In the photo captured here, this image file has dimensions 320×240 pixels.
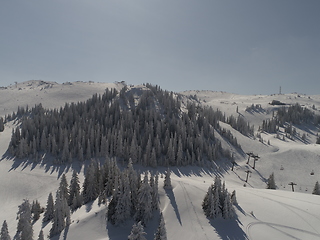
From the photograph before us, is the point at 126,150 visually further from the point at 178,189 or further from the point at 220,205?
the point at 220,205

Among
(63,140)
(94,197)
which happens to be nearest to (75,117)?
(63,140)

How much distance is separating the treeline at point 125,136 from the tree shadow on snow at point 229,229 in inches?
1931

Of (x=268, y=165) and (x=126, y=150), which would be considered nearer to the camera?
(x=126, y=150)

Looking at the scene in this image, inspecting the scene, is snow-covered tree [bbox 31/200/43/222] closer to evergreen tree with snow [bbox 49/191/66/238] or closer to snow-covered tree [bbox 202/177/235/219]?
evergreen tree with snow [bbox 49/191/66/238]

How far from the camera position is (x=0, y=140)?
95.8m

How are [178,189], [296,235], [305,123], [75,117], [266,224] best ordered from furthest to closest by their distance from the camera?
1. [305,123]
2. [75,117]
3. [178,189]
4. [266,224]
5. [296,235]

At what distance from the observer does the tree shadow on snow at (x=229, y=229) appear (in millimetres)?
31172

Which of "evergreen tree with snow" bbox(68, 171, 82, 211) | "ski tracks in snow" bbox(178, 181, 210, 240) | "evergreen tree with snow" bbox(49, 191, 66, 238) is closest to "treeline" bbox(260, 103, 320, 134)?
"ski tracks in snow" bbox(178, 181, 210, 240)

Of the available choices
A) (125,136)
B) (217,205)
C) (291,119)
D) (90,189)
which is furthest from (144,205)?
(291,119)

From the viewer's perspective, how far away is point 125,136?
9450cm

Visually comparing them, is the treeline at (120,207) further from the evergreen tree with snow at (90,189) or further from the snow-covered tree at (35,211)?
the evergreen tree with snow at (90,189)

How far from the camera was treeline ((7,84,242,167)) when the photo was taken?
276ft

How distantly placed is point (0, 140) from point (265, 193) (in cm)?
11528

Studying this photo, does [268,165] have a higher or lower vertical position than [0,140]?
lower
